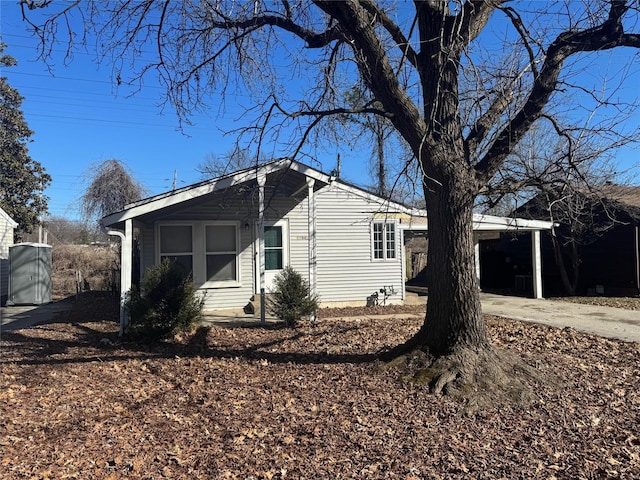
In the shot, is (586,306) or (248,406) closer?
(248,406)

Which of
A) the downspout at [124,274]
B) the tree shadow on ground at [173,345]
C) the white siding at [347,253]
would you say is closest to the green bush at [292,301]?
the tree shadow on ground at [173,345]

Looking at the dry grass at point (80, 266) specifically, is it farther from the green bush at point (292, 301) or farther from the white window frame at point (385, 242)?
the green bush at point (292, 301)

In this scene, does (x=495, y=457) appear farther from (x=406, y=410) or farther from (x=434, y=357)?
(x=434, y=357)

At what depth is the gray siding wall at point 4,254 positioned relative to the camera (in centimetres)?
1577

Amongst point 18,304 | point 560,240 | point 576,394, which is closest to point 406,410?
point 576,394

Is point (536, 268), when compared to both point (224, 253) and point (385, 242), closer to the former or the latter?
point (385, 242)

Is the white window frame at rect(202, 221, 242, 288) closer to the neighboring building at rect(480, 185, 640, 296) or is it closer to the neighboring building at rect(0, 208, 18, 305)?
the neighboring building at rect(0, 208, 18, 305)

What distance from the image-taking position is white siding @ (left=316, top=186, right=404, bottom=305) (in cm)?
1285

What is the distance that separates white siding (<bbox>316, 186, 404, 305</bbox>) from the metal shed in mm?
9570

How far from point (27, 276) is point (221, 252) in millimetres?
7790

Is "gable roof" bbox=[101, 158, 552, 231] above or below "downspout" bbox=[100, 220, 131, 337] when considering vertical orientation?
above

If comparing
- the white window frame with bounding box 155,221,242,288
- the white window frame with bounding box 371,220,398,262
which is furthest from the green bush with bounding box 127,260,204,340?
the white window frame with bounding box 371,220,398,262

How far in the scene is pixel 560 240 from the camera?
18.4m

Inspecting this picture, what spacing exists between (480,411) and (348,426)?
1372 millimetres
